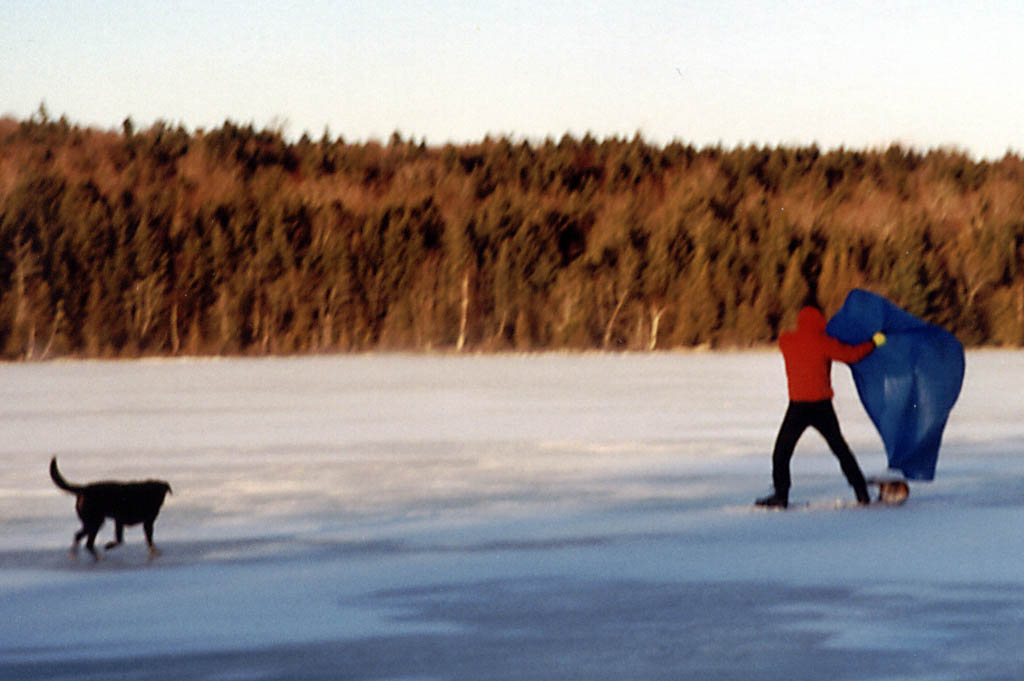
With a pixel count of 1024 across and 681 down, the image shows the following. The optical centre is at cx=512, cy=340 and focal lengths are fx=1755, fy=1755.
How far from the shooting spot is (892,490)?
1152 centimetres

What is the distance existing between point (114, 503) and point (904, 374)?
6.07 metres

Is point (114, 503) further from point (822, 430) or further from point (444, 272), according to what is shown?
point (444, 272)

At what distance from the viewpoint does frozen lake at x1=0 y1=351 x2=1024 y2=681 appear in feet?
21.8

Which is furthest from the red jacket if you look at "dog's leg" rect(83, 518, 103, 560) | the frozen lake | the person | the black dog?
"dog's leg" rect(83, 518, 103, 560)

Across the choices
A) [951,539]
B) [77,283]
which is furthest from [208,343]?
[951,539]

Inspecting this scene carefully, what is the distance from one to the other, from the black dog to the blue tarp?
18.2 ft

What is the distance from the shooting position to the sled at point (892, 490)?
37.7 feet

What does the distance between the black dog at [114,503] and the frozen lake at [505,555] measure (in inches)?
7.9

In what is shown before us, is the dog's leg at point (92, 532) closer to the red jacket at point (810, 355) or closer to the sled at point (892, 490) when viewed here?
the red jacket at point (810, 355)

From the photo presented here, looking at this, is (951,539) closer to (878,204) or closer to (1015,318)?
(1015,318)

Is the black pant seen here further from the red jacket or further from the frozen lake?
the frozen lake

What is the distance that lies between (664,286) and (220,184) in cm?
2580

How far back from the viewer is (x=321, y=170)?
6888 centimetres

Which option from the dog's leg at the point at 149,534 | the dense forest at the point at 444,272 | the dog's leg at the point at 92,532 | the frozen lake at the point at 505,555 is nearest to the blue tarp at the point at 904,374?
the frozen lake at the point at 505,555
